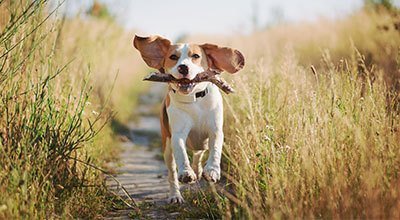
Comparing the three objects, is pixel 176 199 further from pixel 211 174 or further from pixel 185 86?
pixel 185 86

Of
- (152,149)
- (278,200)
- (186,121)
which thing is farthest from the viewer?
(152,149)

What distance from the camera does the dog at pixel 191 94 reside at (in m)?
4.19

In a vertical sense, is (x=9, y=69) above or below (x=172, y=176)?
above

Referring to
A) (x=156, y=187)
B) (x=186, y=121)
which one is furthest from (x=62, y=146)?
(x=156, y=187)

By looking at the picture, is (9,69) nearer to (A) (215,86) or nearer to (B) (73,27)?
(A) (215,86)

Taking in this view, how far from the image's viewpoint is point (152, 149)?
7934mm

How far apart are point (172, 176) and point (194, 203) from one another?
1.45ft

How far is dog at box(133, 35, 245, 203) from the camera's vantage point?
13.7ft

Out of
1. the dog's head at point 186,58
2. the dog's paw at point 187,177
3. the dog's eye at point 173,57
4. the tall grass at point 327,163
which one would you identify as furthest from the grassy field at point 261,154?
the dog's eye at point 173,57

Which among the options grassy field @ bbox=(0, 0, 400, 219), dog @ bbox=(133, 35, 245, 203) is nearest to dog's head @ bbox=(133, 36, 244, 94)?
dog @ bbox=(133, 35, 245, 203)

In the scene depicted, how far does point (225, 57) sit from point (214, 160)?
0.79 m

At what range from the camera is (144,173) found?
6.22 m

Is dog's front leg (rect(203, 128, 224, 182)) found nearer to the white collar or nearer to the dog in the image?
the dog

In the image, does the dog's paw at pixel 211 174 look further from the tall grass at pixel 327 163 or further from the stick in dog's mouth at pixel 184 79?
the stick in dog's mouth at pixel 184 79
